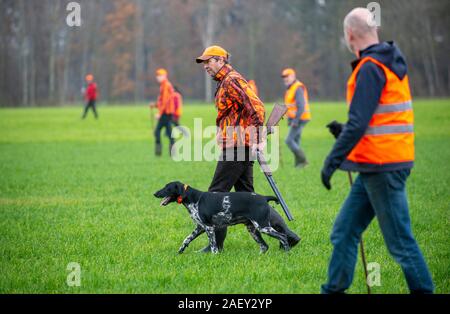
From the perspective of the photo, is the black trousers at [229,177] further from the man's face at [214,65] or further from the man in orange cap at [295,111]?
the man in orange cap at [295,111]

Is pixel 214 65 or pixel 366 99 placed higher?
pixel 214 65

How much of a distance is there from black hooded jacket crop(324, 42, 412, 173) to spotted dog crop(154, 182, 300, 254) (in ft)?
8.66

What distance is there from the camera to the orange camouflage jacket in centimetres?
823

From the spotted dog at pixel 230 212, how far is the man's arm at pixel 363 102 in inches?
109

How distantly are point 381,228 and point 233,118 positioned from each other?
3039 mm

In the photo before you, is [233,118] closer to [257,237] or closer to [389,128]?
[257,237]

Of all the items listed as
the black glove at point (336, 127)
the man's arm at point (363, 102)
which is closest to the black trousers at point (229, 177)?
the black glove at point (336, 127)

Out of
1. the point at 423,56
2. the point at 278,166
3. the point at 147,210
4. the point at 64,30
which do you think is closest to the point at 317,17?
the point at 423,56

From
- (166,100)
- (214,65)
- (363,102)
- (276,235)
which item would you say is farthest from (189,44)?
(363,102)

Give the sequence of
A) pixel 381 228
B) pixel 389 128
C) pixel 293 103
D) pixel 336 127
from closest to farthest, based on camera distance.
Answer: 1. pixel 389 128
2. pixel 381 228
3. pixel 336 127
4. pixel 293 103

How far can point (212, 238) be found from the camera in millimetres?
8398

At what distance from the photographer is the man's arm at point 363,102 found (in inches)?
216

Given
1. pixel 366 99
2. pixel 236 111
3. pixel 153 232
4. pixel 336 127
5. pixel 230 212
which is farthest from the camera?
pixel 153 232

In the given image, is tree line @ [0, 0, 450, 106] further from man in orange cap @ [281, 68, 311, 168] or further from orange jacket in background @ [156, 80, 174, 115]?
man in orange cap @ [281, 68, 311, 168]
